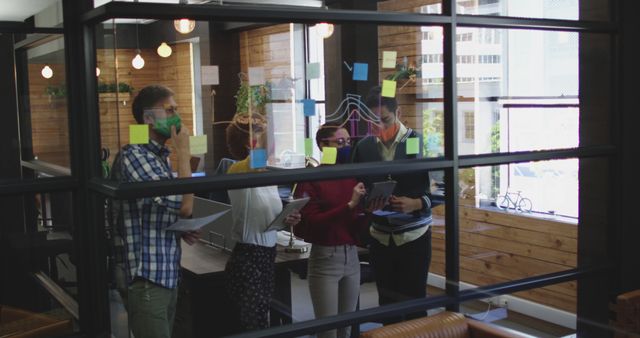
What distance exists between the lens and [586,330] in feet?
12.6

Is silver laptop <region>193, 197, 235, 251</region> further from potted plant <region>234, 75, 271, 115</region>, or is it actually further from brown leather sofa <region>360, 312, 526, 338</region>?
brown leather sofa <region>360, 312, 526, 338</region>

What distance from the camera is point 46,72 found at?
2688 millimetres

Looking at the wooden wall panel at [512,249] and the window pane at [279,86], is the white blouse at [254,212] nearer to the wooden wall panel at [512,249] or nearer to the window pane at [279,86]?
the window pane at [279,86]

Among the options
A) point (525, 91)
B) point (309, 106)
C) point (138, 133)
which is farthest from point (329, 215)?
point (525, 91)

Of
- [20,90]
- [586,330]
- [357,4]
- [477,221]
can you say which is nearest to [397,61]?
[357,4]

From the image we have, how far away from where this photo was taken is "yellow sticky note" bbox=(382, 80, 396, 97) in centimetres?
302

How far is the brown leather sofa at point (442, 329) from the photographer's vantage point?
2842 millimetres

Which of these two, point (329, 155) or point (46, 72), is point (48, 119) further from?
point (329, 155)

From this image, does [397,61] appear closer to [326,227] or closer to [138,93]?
[326,227]

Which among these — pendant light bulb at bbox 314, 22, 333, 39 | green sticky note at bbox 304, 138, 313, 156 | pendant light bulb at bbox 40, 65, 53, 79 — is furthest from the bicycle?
pendant light bulb at bbox 40, 65, 53, 79

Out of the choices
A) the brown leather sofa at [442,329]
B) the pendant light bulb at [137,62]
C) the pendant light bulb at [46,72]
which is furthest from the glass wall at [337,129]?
the pendant light bulb at [46,72]

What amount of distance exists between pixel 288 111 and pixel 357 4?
52cm

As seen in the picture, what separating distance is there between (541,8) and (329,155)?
135 cm

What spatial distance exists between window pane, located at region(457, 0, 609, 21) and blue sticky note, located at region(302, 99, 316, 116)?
0.77 metres
